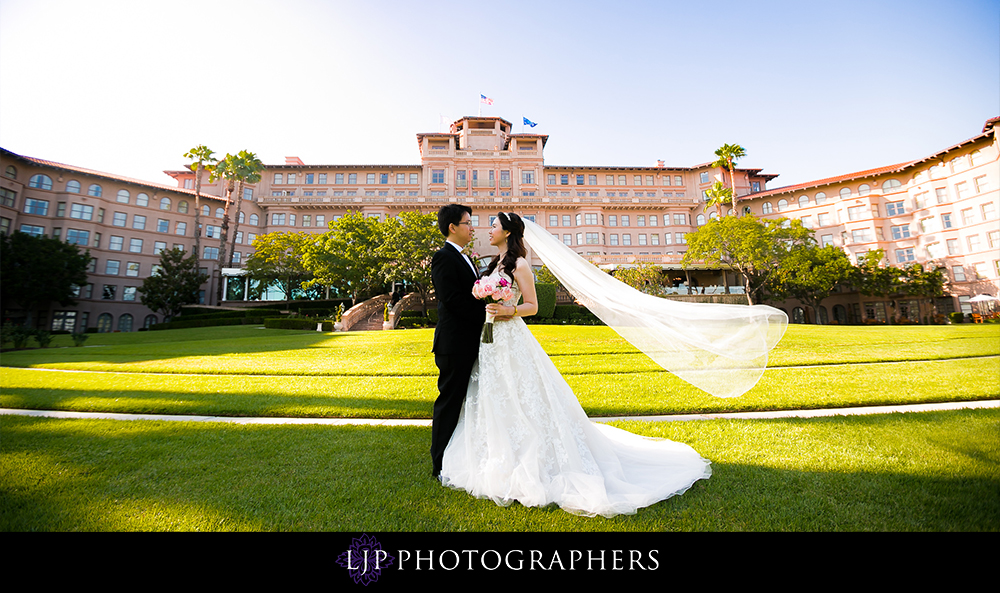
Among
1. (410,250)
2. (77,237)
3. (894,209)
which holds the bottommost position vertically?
(410,250)

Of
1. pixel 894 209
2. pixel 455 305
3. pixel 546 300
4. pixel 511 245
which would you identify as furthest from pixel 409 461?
pixel 894 209

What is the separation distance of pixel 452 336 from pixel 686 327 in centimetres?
280

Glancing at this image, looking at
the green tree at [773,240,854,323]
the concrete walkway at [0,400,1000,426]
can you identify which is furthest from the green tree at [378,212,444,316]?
the green tree at [773,240,854,323]

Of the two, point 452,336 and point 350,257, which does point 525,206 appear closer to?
point 350,257

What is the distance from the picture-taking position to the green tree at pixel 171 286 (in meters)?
42.0

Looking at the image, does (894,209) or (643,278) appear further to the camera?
(894,209)

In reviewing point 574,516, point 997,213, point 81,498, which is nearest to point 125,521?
point 81,498

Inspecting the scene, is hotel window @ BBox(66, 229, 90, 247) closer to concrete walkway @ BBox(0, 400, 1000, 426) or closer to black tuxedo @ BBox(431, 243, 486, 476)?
concrete walkway @ BBox(0, 400, 1000, 426)

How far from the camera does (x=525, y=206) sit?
5538 cm

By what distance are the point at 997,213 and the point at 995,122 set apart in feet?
29.8

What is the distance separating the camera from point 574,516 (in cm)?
312

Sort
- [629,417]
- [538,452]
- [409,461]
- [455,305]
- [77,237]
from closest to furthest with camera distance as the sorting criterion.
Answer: [538,452] → [455,305] → [409,461] → [629,417] → [77,237]

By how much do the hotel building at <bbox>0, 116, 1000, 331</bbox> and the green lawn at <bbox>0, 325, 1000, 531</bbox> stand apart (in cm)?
3760

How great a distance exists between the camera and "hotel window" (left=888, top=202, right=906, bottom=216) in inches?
1953
